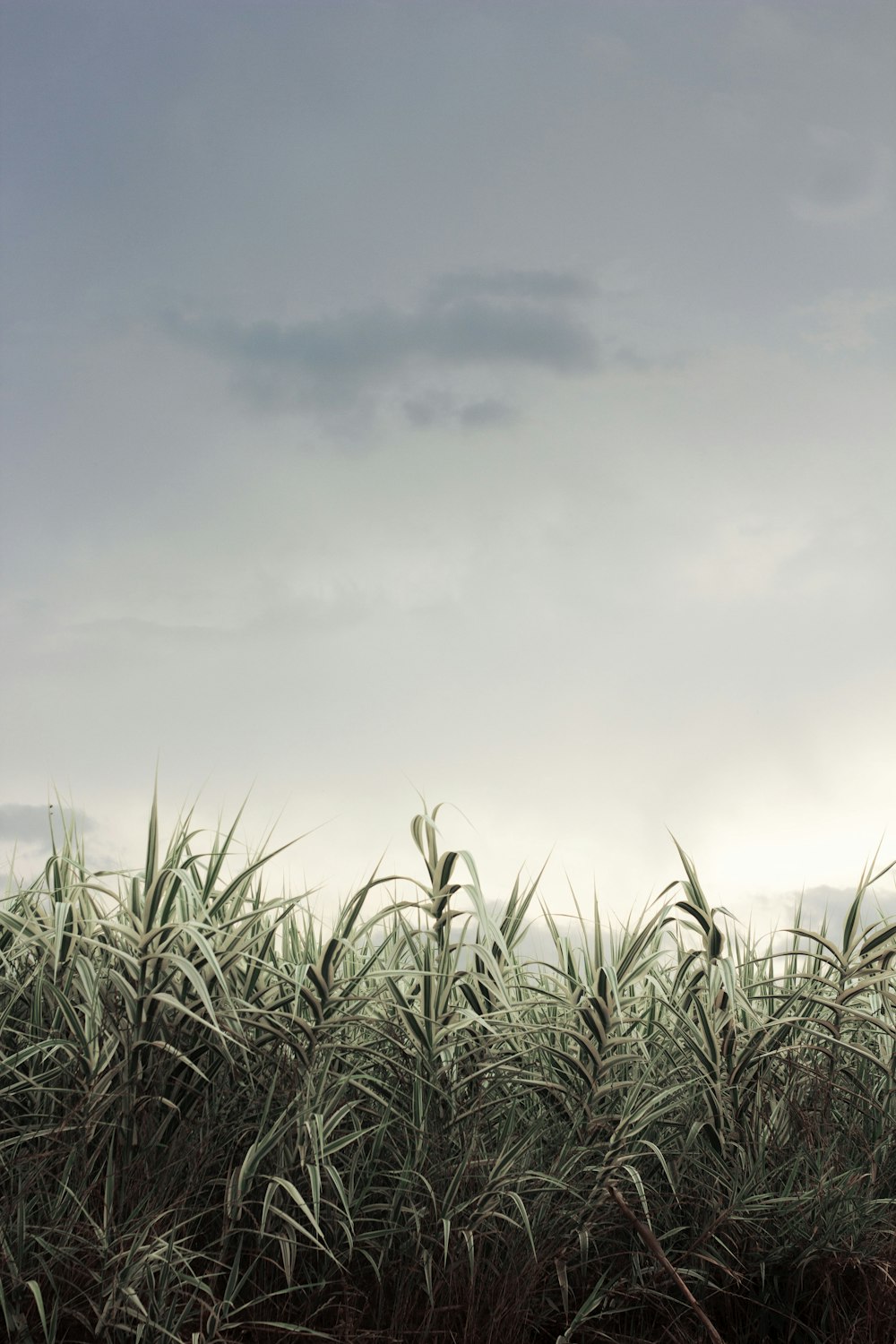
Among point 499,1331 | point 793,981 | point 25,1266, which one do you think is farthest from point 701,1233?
point 25,1266

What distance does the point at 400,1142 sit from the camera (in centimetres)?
269

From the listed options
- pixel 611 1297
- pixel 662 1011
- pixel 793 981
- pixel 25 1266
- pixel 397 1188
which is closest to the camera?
pixel 25 1266

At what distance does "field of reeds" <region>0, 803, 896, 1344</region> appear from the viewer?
2.37 m

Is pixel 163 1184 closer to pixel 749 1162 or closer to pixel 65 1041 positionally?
pixel 65 1041

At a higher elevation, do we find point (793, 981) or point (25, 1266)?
point (793, 981)

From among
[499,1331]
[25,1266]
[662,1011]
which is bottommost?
[499,1331]

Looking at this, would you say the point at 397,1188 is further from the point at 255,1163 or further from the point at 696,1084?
the point at 696,1084

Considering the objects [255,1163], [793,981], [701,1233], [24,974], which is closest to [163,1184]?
[255,1163]

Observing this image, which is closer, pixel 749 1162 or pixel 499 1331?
pixel 499 1331

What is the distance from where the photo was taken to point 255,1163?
7.77ft

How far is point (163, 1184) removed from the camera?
2.40 m

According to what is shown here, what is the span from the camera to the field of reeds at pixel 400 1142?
2.37 metres

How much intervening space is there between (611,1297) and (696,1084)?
1.97ft

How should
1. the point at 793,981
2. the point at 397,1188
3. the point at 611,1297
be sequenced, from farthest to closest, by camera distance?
the point at 793,981, the point at 611,1297, the point at 397,1188
